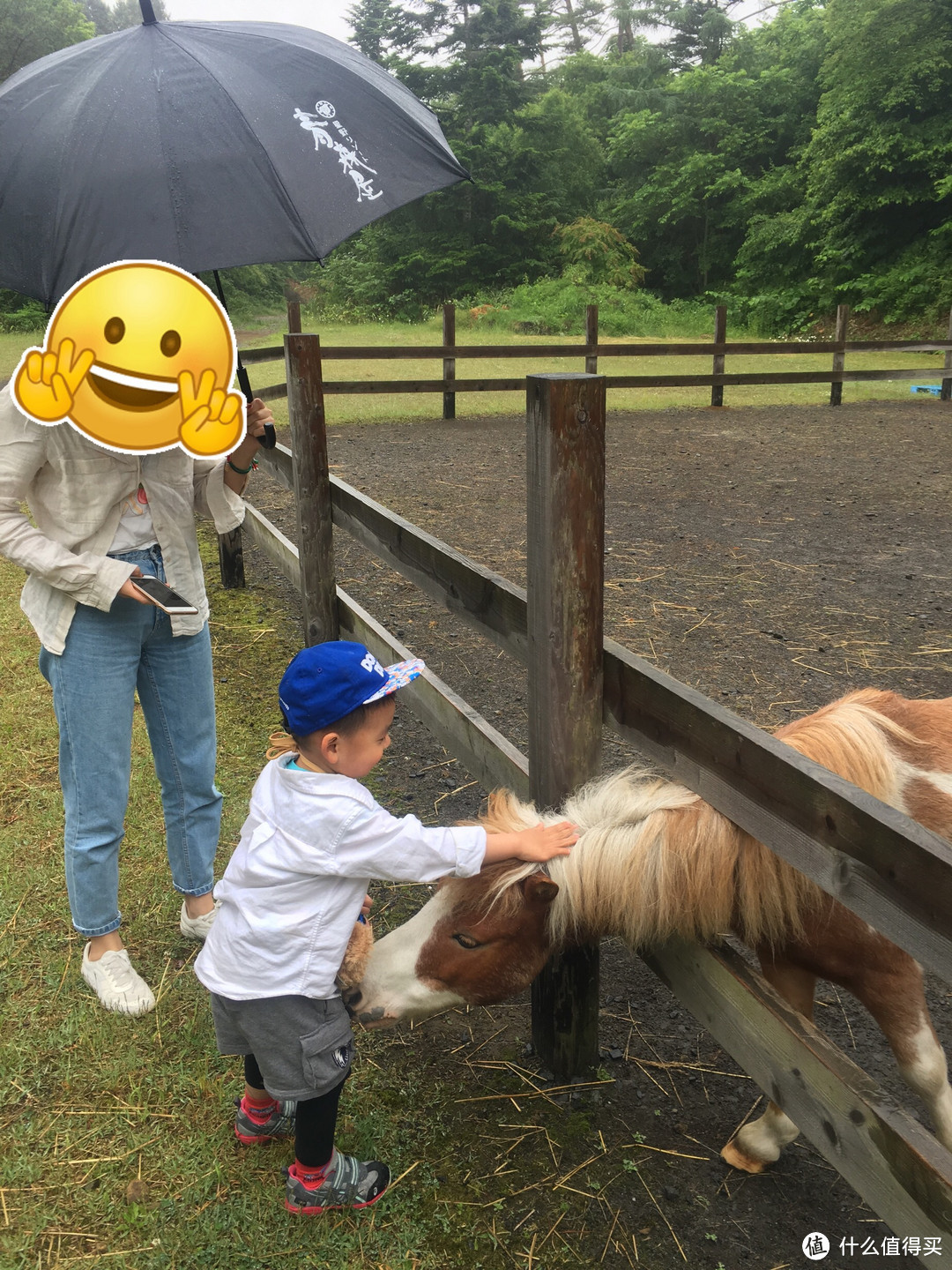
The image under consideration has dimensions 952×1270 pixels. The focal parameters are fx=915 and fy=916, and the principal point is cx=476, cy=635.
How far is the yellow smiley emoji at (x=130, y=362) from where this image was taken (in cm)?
168

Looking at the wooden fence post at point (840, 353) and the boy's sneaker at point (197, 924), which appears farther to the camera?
the wooden fence post at point (840, 353)

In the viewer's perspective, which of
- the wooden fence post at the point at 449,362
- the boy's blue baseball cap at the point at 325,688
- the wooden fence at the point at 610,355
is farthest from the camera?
the wooden fence post at the point at 449,362

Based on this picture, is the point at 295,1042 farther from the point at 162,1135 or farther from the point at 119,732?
the point at 119,732

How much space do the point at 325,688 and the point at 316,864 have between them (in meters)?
0.30

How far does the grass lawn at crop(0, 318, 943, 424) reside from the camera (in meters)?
12.9

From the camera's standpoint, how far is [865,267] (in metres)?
24.4

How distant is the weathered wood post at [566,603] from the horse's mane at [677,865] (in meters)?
0.15

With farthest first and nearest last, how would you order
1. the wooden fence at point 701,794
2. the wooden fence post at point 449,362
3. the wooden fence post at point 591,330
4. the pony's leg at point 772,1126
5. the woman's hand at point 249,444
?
1. the wooden fence post at point 591,330
2. the wooden fence post at point 449,362
3. the woman's hand at point 249,444
4. the pony's leg at point 772,1126
5. the wooden fence at point 701,794

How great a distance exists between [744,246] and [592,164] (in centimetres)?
804

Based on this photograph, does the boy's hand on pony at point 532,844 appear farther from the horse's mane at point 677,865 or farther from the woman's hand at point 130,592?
the woman's hand at point 130,592

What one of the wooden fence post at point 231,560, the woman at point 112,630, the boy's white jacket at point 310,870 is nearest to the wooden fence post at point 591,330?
the wooden fence post at point 231,560

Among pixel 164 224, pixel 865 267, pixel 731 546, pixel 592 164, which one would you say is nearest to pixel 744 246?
pixel 865 267

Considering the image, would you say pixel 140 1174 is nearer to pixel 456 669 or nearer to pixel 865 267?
pixel 456 669

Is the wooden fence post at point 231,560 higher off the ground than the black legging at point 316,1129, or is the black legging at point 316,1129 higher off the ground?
the wooden fence post at point 231,560
